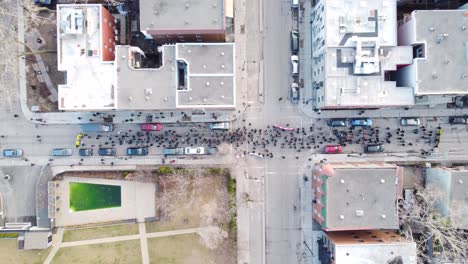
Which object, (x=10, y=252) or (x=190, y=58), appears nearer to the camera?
(x=190, y=58)

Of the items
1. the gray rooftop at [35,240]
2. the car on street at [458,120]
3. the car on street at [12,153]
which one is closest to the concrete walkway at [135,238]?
the gray rooftop at [35,240]

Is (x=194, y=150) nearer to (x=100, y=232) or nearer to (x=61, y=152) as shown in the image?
(x=100, y=232)

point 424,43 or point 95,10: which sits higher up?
point 95,10

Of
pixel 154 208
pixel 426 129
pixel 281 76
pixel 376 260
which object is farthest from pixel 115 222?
pixel 426 129

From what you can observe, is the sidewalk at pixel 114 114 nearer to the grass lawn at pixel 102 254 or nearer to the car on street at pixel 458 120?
the grass lawn at pixel 102 254

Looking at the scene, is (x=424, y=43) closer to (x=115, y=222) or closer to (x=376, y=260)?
(x=376, y=260)

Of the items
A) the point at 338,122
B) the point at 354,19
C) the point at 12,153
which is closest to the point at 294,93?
the point at 338,122

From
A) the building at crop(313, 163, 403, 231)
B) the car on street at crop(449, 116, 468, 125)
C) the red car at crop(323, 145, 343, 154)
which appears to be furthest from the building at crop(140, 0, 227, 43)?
the car on street at crop(449, 116, 468, 125)
